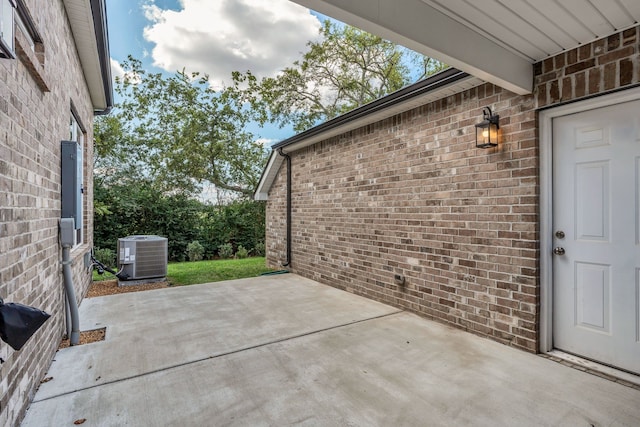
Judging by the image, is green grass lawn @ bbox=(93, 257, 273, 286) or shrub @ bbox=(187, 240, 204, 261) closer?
green grass lawn @ bbox=(93, 257, 273, 286)

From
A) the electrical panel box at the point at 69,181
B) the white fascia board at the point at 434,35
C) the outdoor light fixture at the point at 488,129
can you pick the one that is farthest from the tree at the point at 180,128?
the white fascia board at the point at 434,35

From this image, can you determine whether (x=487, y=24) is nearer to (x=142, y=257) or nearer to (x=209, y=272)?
A: (x=142, y=257)

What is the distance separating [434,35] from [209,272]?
7014 mm

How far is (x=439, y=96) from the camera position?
3873 mm

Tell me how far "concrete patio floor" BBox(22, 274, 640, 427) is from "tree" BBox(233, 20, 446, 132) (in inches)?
432

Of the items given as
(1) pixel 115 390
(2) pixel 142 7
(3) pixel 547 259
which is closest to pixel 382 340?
(3) pixel 547 259

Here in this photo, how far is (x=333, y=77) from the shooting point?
13.1 metres

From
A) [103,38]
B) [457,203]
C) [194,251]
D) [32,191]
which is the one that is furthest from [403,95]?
[194,251]

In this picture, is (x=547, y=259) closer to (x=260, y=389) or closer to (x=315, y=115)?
(x=260, y=389)

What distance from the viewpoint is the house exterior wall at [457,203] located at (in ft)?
9.80

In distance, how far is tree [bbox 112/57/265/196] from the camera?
1152 cm

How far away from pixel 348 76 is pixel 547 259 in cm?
1177

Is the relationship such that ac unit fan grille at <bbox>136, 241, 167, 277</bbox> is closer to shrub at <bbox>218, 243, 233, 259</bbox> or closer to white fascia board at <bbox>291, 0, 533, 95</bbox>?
shrub at <bbox>218, 243, 233, 259</bbox>

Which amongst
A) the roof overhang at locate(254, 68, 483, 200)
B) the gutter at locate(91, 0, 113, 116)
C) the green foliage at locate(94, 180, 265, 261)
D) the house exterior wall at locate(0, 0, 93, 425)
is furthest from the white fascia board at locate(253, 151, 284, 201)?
the house exterior wall at locate(0, 0, 93, 425)
